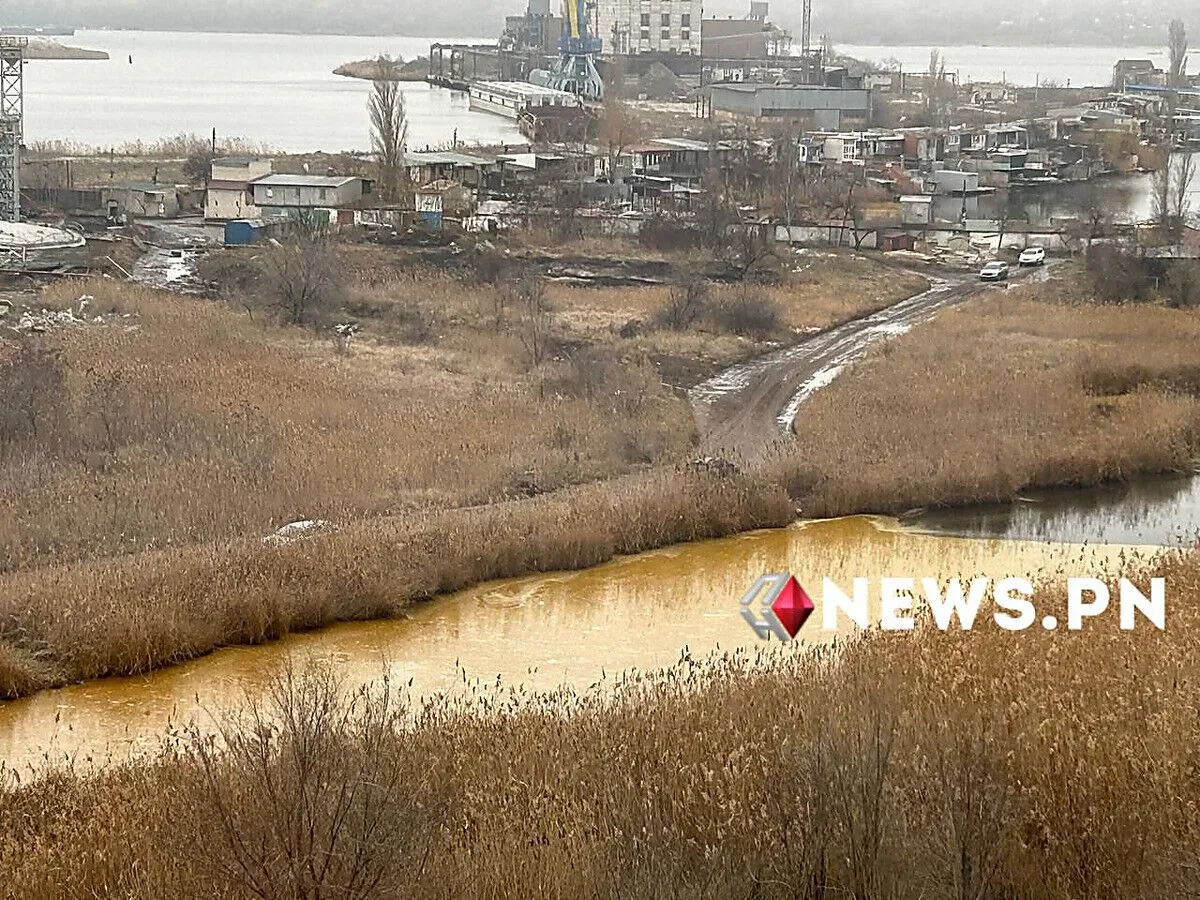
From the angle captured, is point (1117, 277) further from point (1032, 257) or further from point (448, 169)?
point (448, 169)

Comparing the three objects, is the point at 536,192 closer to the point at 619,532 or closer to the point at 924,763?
the point at 619,532

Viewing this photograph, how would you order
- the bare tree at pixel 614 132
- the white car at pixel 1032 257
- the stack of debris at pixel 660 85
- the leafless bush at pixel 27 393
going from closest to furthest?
the leafless bush at pixel 27 393
the white car at pixel 1032 257
the bare tree at pixel 614 132
the stack of debris at pixel 660 85

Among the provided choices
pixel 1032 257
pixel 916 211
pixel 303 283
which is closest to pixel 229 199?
pixel 303 283

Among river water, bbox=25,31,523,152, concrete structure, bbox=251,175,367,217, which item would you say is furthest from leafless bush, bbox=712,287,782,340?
river water, bbox=25,31,523,152

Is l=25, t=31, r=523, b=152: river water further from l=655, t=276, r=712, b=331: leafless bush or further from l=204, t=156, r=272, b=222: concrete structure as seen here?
l=655, t=276, r=712, b=331: leafless bush

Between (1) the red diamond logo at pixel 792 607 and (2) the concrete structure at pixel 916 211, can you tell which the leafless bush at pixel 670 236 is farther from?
(1) the red diamond logo at pixel 792 607

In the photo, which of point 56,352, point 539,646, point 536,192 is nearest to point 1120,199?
point 536,192

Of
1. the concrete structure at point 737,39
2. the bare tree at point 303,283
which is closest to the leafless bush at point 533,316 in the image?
the bare tree at point 303,283
